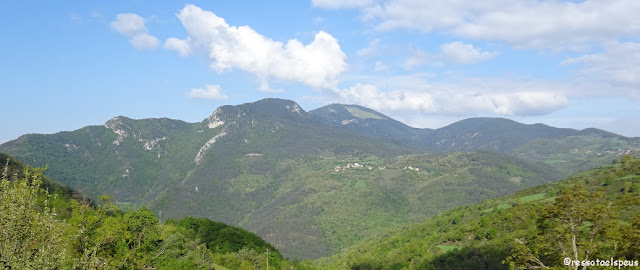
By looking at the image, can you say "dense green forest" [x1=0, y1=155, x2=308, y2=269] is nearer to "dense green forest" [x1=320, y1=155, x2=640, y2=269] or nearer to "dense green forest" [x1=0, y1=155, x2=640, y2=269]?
"dense green forest" [x1=0, y1=155, x2=640, y2=269]

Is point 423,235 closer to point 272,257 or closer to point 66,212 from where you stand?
point 272,257

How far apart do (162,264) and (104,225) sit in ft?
71.7

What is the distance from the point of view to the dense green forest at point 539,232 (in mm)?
22064

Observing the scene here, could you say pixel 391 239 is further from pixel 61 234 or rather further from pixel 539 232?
pixel 61 234

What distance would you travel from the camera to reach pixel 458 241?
9400 centimetres

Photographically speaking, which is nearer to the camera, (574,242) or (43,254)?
(43,254)

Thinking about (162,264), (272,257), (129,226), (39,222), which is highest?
(39,222)

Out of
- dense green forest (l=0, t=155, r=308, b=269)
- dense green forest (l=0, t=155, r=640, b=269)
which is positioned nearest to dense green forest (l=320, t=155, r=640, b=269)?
dense green forest (l=0, t=155, r=640, b=269)

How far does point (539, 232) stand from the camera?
81.4 feet

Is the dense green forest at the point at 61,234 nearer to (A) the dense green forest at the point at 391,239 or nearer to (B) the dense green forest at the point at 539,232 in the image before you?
(A) the dense green forest at the point at 391,239

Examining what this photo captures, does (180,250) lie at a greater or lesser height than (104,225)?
lesser

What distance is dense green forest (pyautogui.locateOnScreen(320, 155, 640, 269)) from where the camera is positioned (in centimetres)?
2206

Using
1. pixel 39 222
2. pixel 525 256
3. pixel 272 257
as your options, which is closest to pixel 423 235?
pixel 272 257

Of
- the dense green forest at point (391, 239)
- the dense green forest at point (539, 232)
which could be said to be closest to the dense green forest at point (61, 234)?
the dense green forest at point (391, 239)
